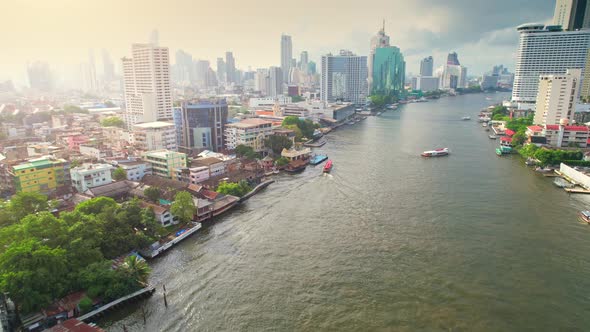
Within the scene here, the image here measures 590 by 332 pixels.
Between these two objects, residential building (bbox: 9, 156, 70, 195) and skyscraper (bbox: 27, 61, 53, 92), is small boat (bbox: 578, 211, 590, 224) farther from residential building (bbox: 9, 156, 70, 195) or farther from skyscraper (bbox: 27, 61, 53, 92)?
skyscraper (bbox: 27, 61, 53, 92)

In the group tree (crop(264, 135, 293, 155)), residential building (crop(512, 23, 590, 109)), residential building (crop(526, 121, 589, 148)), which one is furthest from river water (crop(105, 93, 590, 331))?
residential building (crop(512, 23, 590, 109))

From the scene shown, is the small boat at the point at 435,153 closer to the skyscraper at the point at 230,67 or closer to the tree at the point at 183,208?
the tree at the point at 183,208

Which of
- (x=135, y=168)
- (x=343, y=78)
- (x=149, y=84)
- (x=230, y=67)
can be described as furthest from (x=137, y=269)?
(x=230, y=67)

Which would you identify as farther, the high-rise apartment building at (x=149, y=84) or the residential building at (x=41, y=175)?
the high-rise apartment building at (x=149, y=84)

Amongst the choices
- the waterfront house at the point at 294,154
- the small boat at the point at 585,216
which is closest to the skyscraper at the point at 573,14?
the waterfront house at the point at 294,154

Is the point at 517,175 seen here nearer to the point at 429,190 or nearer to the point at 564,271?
the point at 429,190
